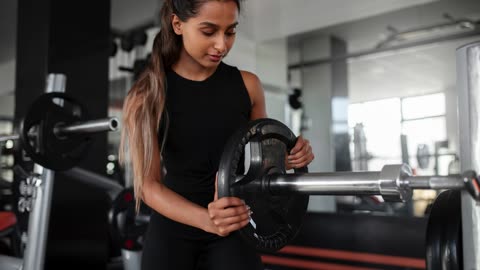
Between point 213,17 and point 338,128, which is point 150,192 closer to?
point 213,17

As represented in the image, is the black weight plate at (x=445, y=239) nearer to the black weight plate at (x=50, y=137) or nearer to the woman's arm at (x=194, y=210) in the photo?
the woman's arm at (x=194, y=210)

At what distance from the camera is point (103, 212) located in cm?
289

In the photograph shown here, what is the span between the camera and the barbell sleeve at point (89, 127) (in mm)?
1339

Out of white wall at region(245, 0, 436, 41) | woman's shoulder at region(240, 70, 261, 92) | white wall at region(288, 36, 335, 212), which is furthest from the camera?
white wall at region(288, 36, 335, 212)

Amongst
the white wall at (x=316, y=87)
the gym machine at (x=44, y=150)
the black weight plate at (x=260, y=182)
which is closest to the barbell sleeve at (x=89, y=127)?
the gym machine at (x=44, y=150)

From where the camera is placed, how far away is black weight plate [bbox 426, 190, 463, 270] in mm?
738

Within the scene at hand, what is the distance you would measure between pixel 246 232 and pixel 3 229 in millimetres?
2349

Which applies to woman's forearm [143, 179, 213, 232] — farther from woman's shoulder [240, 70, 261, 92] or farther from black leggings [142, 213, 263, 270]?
woman's shoulder [240, 70, 261, 92]

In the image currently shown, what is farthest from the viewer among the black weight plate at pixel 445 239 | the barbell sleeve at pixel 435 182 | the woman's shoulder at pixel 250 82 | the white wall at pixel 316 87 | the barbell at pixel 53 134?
the white wall at pixel 316 87

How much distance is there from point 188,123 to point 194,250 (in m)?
0.28

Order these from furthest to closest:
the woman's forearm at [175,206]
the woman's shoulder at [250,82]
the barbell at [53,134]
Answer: the barbell at [53,134], the woman's shoulder at [250,82], the woman's forearm at [175,206]

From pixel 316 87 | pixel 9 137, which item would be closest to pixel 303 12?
pixel 316 87

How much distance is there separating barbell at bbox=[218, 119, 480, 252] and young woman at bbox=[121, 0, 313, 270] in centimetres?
7

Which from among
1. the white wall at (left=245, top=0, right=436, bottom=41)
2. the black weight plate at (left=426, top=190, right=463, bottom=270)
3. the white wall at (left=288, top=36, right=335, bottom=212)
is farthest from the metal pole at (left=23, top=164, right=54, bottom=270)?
the white wall at (left=288, top=36, right=335, bottom=212)
